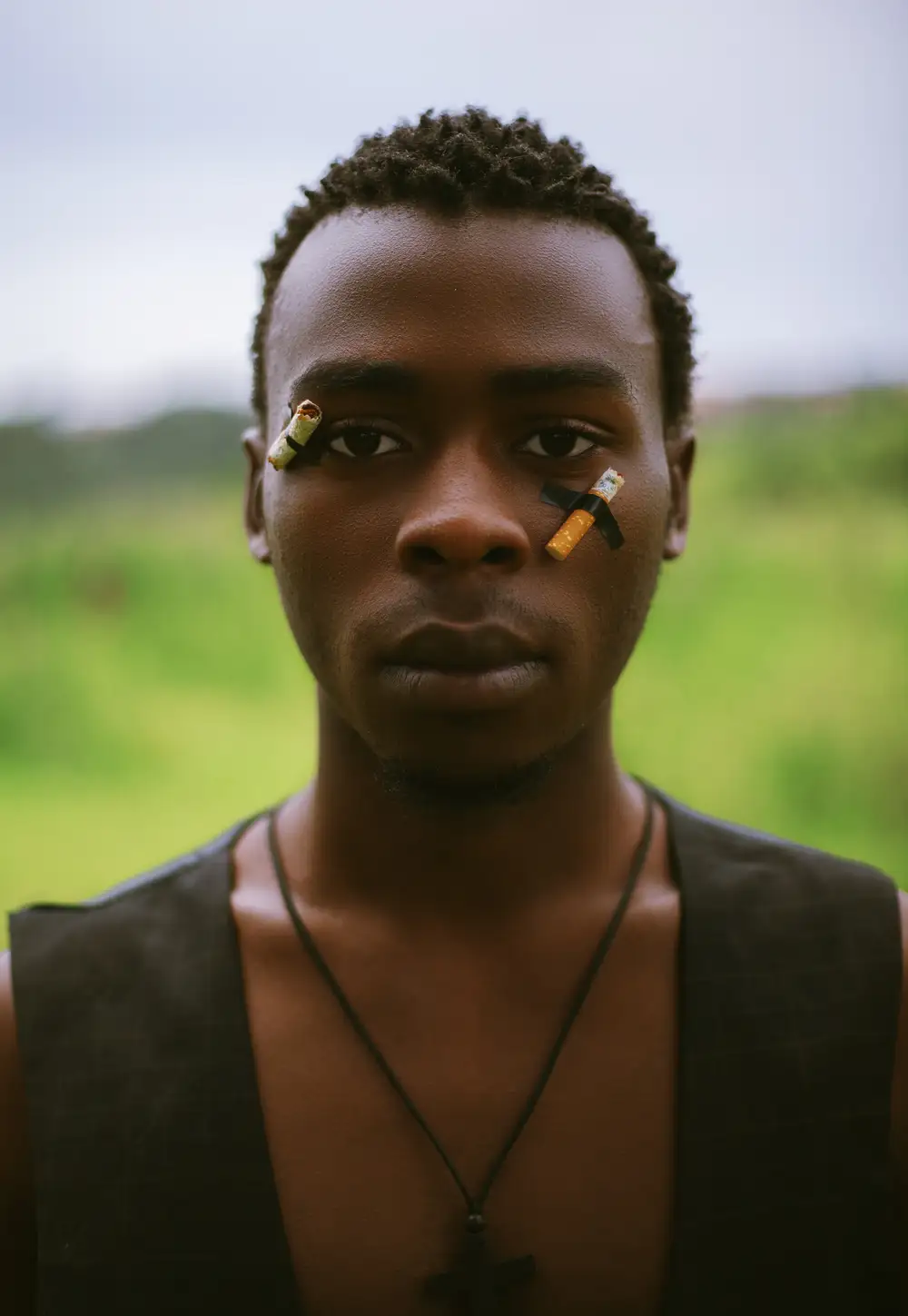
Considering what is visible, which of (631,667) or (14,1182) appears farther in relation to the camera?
(631,667)

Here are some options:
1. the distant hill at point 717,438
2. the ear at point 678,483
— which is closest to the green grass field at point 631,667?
the distant hill at point 717,438

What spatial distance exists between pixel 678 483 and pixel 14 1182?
2.61 ft

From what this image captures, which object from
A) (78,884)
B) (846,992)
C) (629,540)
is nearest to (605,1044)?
(846,992)

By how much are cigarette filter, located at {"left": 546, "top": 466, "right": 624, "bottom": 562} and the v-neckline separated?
336mm

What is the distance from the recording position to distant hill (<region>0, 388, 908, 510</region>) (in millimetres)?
1693

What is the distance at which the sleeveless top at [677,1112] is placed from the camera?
0.81 metres

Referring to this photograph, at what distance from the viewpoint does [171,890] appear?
3.28 ft

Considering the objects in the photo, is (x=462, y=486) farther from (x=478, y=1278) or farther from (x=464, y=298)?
(x=478, y=1278)

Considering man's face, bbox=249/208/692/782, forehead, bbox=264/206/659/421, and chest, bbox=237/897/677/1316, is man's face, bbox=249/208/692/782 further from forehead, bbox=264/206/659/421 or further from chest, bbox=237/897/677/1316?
chest, bbox=237/897/677/1316

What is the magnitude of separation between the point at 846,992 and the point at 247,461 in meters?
0.68

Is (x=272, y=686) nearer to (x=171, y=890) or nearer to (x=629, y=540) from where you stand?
(x=171, y=890)

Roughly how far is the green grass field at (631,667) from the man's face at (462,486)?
83 cm

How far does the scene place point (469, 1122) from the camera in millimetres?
848

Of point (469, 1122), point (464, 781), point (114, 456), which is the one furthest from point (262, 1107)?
point (114, 456)
